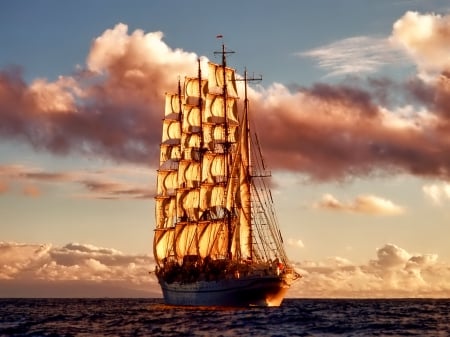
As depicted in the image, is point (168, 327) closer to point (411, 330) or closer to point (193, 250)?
point (411, 330)

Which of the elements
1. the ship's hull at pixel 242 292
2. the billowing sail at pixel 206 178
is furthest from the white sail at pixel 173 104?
the ship's hull at pixel 242 292

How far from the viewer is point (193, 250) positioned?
125375 millimetres

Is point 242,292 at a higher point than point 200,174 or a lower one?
lower

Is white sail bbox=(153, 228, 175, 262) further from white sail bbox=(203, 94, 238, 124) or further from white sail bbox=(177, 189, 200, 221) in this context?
white sail bbox=(203, 94, 238, 124)

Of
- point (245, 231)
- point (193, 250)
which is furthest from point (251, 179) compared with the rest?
point (193, 250)

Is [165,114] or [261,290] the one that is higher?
[165,114]

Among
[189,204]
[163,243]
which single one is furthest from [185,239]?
[163,243]

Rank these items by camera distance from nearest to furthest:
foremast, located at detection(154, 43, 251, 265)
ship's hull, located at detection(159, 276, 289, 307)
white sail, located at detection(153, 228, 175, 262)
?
ship's hull, located at detection(159, 276, 289, 307), foremast, located at detection(154, 43, 251, 265), white sail, located at detection(153, 228, 175, 262)

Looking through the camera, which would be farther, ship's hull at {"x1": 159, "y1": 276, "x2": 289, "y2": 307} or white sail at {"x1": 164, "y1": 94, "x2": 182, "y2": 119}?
white sail at {"x1": 164, "y1": 94, "x2": 182, "y2": 119}

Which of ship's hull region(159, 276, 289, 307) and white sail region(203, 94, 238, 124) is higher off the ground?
white sail region(203, 94, 238, 124)

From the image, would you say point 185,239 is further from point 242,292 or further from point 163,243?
point 242,292

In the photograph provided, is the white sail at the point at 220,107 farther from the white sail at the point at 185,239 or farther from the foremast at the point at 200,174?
the white sail at the point at 185,239

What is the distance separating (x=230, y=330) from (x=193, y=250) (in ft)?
Result: 203

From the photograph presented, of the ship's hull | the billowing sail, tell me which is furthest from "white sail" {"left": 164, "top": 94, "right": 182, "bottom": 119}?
the ship's hull
